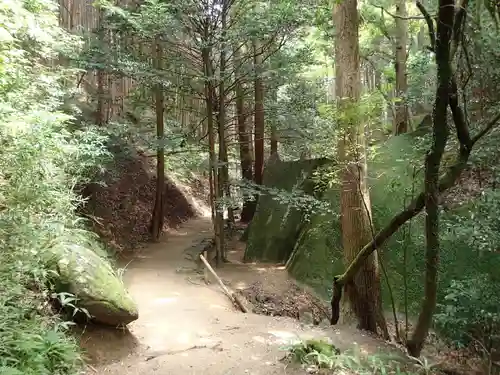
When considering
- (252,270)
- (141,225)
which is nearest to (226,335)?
(252,270)

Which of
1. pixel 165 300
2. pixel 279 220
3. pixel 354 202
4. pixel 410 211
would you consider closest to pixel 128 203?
pixel 279 220

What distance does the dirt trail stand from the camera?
4512mm

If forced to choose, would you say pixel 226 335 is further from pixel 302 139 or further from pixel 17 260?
pixel 302 139

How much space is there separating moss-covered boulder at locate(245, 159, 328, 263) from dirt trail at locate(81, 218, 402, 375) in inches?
108

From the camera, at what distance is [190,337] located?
5.45 m

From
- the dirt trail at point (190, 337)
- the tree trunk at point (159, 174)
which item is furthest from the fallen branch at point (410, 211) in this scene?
the tree trunk at point (159, 174)

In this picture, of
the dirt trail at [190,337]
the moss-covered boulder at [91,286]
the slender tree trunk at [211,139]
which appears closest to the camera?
the dirt trail at [190,337]

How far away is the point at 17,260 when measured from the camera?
13.9 ft

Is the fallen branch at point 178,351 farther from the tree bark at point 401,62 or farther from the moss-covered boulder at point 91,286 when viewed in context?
the tree bark at point 401,62

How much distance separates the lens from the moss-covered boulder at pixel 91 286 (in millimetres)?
4641

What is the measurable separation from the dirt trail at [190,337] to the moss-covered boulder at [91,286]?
A: 0.23 m

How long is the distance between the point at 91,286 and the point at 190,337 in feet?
4.87

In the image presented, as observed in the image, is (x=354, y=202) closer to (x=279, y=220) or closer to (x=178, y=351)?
(x=178, y=351)

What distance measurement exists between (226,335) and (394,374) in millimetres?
2122
